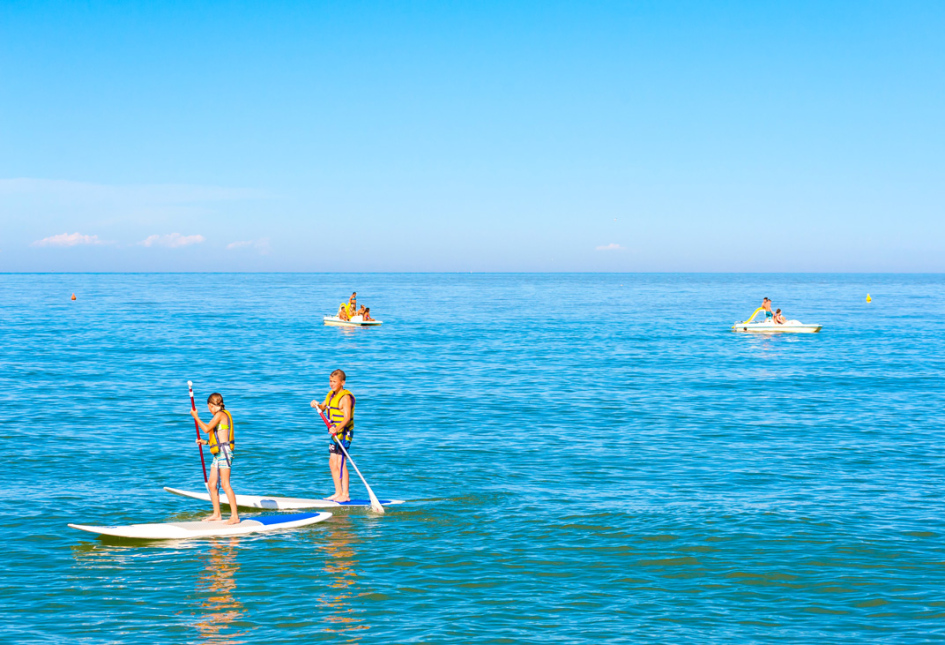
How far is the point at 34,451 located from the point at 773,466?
1709 centimetres

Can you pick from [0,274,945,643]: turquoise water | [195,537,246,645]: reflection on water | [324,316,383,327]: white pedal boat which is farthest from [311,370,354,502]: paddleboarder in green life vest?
[324,316,383,327]: white pedal boat

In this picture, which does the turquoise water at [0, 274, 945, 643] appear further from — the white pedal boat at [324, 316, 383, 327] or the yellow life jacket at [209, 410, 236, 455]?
the white pedal boat at [324, 316, 383, 327]

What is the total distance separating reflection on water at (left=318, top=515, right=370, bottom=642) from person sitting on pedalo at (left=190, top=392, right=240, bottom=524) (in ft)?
5.85

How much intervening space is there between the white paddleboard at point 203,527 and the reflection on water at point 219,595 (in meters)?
0.24

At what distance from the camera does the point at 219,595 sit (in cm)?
1189

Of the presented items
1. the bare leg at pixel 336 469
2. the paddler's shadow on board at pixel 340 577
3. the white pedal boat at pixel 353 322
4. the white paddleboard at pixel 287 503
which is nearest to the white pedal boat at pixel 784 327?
the white pedal boat at pixel 353 322

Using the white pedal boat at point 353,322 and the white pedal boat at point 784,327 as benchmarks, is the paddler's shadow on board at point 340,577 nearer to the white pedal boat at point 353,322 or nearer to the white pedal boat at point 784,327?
the white pedal boat at point 784,327

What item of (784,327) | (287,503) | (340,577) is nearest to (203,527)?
(287,503)

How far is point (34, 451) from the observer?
67.6 feet

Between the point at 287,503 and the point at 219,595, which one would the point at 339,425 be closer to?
the point at 287,503

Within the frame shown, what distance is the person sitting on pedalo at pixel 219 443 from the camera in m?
13.8

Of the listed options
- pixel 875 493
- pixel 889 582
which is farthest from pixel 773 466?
pixel 889 582

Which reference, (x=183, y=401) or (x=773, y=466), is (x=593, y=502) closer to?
(x=773, y=466)

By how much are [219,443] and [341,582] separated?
3238 millimetres
